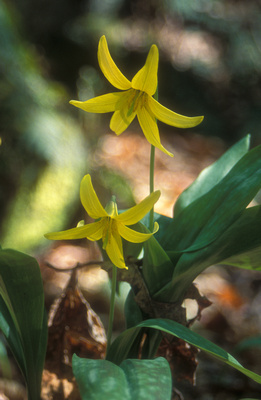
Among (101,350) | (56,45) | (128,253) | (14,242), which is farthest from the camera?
(56,45)

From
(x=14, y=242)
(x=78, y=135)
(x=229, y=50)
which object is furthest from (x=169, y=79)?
(x=14, y=242)

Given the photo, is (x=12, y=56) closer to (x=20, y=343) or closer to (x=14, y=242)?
(x=14, y=242)

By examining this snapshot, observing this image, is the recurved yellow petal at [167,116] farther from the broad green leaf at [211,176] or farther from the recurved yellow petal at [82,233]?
the broad green leaf at [211,176]

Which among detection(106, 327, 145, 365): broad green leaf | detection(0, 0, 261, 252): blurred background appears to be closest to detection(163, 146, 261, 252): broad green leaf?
detection(106, 327, 145, 365): broad green leaf

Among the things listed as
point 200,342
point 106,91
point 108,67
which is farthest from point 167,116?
point 106,91

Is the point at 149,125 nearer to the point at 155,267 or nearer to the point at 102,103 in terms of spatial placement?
the point at 102,103

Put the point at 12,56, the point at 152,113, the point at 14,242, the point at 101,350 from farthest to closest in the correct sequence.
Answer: the point at 12,56, the point at 14,242, the point at 101,350, the point at 152,113

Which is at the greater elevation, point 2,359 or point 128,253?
point 128,253

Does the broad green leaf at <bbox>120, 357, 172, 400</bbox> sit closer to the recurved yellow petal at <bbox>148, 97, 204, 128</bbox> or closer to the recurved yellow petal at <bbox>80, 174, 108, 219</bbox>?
the recurved yellow petal at <bbox>80, 174, 108, 219</bbox>
